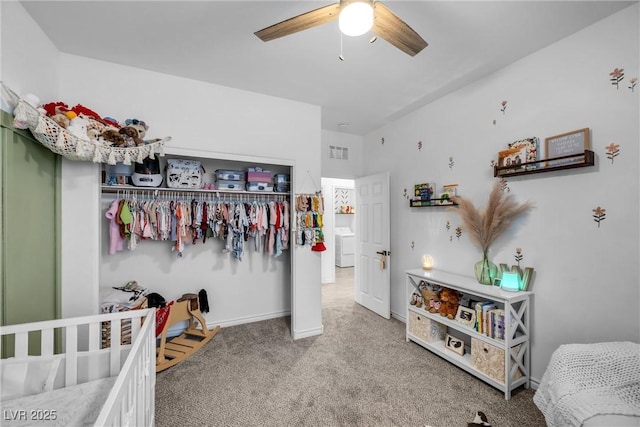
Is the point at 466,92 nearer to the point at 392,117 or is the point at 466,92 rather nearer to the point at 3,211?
the point at 392,117

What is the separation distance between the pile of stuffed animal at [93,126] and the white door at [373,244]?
107 inches

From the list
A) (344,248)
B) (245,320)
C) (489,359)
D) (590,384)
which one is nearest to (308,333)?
(245,320)

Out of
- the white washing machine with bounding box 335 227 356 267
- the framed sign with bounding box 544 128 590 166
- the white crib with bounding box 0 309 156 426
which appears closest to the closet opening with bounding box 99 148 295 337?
the white crib with bounding box 0 309 156 426

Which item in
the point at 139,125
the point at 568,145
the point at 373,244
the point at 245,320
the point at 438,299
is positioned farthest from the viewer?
the point at 373,244

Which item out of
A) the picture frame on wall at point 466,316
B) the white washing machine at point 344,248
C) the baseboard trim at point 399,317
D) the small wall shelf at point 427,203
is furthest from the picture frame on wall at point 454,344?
the white washing machine at point 344,248

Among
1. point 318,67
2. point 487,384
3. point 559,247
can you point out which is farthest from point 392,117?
point 487,384

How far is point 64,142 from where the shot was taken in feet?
5.49

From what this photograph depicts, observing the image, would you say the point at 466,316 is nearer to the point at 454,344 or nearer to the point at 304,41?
the point at 454,344

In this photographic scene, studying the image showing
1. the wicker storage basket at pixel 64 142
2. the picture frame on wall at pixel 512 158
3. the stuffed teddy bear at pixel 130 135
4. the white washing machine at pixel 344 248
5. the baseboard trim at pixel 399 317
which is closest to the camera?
the wicker storage basket at pixel 64 142

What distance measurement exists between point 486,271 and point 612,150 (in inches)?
46.4

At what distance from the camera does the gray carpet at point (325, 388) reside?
1.78m

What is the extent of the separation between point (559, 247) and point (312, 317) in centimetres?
235

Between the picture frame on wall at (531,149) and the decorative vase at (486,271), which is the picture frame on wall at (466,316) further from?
the picture frame on wall at (531,149)

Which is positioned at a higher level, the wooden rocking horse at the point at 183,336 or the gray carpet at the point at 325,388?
the wooden rocking horse at the point at 183,336
